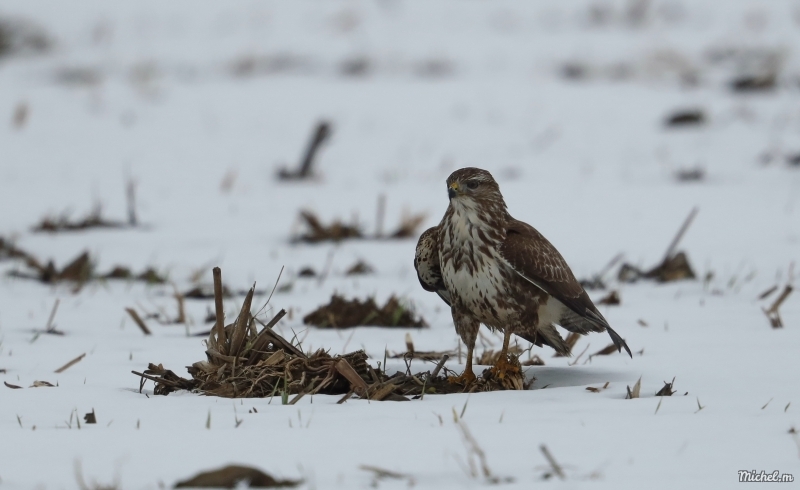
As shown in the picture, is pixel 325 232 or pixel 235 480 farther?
pixel 325 232

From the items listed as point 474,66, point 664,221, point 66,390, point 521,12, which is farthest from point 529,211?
point 521,12

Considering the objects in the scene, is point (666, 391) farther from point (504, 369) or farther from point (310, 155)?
point (310, 155)

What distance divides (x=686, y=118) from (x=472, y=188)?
31.2ft

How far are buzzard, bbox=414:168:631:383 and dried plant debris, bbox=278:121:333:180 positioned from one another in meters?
6.65

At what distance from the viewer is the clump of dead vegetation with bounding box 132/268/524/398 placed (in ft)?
11.9

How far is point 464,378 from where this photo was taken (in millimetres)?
3947

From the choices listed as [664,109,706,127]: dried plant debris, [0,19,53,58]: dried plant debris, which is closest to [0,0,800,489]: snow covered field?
[664,109,706,127]: dried plant debris

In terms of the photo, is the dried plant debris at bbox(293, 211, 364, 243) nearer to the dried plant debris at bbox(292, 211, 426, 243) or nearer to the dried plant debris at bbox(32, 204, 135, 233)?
the dried plant debris at bbox(292, 211, 426, 243)

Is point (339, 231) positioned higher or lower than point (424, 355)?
higher

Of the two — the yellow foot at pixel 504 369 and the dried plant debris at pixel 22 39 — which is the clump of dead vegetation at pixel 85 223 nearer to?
the yellow foot at pixel 504 369

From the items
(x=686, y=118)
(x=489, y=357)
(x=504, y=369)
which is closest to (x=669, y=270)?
(x=489, y=357)

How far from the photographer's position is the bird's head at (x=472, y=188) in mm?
4238

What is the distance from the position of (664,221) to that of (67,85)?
1095 centimetres

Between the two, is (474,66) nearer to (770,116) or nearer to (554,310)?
(770,116)
